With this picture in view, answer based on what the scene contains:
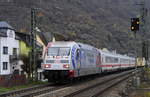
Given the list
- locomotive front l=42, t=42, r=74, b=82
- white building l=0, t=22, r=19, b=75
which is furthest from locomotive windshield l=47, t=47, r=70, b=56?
white building l=0, t=22, r=19, b=75

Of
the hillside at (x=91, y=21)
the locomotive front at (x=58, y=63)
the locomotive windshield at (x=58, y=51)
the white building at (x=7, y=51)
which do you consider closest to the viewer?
the locomotive front at (x=58, y=63)

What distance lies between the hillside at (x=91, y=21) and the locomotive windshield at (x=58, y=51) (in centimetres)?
5589

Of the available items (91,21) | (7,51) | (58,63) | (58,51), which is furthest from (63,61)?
(91,21)

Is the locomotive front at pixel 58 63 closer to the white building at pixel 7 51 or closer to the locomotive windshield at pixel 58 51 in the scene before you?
the locomotive windshield at pixel 58 51

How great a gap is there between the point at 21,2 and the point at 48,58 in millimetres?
48370

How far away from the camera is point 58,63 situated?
2878cm

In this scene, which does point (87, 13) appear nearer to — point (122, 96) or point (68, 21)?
point (68, 21)

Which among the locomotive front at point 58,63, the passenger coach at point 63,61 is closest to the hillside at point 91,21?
the passenger coach at point 63,61

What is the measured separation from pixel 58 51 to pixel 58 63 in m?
1.21

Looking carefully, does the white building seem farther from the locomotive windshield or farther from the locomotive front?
the locomotive front

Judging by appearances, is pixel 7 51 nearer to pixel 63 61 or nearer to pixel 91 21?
pixel 63 61

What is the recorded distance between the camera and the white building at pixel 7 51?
164 feet

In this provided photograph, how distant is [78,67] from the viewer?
3075cm

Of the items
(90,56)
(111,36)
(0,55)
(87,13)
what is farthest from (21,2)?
(87,13)
